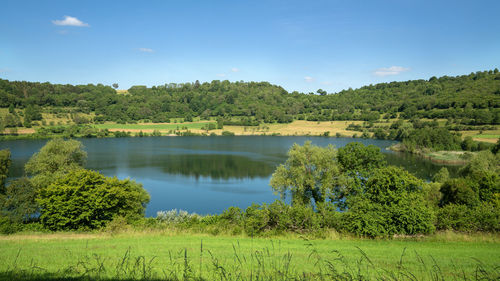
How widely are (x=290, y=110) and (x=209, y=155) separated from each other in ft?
347

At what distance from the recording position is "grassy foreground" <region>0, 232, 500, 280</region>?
5.16 m

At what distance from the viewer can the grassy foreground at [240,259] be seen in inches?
203

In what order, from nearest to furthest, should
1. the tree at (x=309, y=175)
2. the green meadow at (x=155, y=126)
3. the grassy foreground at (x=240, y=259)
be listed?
the grassy foreground at (x=240, y=259)
the tree at (x=309, y=175)
the green meadow at (x=155, y=126)

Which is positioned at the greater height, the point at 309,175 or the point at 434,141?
the point at 309,175

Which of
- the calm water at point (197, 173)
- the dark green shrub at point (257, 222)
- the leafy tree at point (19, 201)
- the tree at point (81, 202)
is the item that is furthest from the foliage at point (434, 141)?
the leafy tree at point (19, 201)

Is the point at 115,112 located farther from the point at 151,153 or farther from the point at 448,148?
the point at 448,148

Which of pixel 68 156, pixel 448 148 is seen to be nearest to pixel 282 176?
pixel 68 156

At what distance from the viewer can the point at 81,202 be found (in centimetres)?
1892

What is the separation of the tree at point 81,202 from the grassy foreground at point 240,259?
26.4 feet

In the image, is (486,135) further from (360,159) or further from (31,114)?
(31,114)

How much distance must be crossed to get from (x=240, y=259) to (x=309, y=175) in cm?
2054

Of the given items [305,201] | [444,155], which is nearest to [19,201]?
[305,201]

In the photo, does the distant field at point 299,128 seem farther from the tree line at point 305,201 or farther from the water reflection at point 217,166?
the tree line at point 305,201

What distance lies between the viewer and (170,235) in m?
12.6
